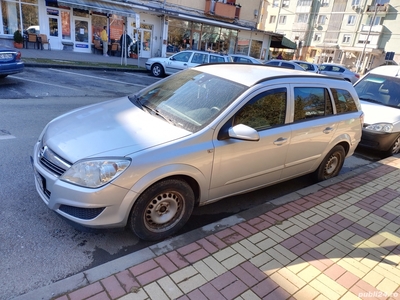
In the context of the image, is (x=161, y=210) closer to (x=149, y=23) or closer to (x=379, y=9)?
(x=149, y=23)

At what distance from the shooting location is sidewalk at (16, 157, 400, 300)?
236 cm

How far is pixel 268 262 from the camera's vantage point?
9.14 ft

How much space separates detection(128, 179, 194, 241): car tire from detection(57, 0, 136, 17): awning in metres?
18.0

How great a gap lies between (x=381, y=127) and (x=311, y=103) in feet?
11.6

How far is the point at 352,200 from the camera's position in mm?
4285

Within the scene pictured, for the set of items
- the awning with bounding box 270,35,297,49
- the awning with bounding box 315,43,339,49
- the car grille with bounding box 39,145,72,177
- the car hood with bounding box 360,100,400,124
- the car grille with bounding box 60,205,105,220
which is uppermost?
the awning with bounding box 315,43,339,49

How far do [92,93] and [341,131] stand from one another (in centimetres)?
774

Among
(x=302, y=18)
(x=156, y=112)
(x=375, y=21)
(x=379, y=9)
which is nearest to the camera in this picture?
(x=156, y=112)

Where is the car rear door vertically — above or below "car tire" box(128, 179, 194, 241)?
above

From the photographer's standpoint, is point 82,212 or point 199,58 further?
point 199,58

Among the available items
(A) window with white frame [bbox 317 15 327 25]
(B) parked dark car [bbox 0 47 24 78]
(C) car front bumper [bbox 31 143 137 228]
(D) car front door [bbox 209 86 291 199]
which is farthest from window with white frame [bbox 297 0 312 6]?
(C) car front bumper [bbox 31 143 137 228]

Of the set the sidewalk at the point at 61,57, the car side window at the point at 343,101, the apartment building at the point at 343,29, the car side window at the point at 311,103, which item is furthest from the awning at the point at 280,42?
the car side window at the point at 311,103

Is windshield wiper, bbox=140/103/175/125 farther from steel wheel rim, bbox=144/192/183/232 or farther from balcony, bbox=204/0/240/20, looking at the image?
balcony, bbox=204/0/240/20

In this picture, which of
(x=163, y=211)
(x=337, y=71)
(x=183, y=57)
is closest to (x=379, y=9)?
(x=337, y=71)
